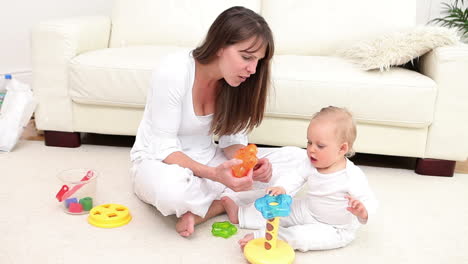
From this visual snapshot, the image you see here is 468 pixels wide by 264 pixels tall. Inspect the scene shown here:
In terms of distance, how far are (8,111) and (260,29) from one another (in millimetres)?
1501

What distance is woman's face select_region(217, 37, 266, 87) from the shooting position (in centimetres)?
129

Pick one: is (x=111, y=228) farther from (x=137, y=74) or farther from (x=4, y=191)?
(x=137, y=74)

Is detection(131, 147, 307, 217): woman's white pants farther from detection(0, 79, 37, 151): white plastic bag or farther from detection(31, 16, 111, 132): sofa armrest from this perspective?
detection(0, 79, 37, 151): white plastic bag

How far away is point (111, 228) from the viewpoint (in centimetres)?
143

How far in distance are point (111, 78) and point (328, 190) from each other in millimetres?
1145

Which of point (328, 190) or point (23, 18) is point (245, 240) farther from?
point (23, 18)

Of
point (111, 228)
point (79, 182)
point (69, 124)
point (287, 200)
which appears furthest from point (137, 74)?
point (287, 200)

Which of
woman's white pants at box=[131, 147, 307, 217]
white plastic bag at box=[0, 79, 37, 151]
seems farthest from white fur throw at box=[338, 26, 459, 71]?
white plastic bag at box=[0, 79, 37, 151]

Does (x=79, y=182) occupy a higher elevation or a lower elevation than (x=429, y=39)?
lower

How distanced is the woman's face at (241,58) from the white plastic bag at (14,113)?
126 centimetres

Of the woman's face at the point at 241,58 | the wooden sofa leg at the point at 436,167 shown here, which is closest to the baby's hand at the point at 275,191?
the woman's face at the point at 241,58

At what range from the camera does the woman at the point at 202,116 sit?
51.4 inches

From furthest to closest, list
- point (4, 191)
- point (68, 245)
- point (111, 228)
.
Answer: point (4, 191) < point (111, 228) < point (68, 245)

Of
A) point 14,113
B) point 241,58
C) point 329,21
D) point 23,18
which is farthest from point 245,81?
point 23,18
